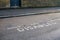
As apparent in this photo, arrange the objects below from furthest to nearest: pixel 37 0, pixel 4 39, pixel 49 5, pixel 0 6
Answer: pixel 49 5, pixel 37 0, pixel 0 6, pixel 4 39

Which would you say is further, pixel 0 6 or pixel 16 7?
pixel 16 7

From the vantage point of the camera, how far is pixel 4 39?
6980 mm

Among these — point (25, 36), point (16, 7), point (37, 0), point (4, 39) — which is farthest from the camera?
point (37, 0)

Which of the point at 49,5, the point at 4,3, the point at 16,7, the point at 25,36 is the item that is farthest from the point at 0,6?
the point at 25,36

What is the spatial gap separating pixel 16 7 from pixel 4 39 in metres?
15.6

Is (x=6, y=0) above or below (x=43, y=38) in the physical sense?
below

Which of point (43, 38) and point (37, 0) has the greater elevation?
point (43, 38)

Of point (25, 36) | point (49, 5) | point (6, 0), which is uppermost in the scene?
point (25, 36)

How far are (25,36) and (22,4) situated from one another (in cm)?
1568

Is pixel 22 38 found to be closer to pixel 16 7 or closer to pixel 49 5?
pixel 16 7

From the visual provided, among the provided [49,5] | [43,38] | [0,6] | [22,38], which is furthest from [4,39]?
[49,5]

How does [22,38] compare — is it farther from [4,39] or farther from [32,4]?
[32,4]

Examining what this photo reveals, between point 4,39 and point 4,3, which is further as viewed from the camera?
point 4,3

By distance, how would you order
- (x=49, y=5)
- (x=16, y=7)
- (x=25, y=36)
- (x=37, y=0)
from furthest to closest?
1. (x=49, y=5)
2. (x=37, y=0)
3. (x=16, y=7)
4. (x=25, y=36)
